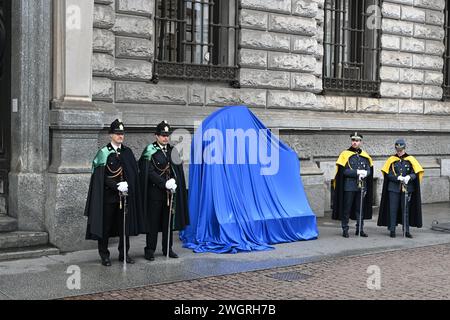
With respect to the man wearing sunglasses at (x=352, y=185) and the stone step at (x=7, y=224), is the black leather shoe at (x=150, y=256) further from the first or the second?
the man wearing sunglasses at (x=352, y=185)

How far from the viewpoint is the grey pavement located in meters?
7.82

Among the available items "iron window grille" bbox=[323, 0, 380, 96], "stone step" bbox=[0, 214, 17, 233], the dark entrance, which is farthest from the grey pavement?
"iron window grille" bbox=[323, 0, 380, 96]

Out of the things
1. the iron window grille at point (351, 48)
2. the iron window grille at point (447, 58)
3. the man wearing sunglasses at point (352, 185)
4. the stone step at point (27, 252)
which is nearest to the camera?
the stone step at point (27, 252)

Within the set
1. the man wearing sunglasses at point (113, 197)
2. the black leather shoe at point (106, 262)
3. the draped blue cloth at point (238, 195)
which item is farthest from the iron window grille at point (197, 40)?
the black leather shoe at point (106, 262)

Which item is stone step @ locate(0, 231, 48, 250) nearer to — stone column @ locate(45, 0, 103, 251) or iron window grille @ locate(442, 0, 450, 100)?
stone column @ locate(45, 0, 103, 251)

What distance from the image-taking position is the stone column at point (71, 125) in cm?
991

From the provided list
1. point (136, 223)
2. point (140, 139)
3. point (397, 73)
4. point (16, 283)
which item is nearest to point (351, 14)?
point (397, 73)

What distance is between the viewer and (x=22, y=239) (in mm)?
9703

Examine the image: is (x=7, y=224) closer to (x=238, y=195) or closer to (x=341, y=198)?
(x=238, y=195)

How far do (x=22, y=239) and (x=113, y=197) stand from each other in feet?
5.82

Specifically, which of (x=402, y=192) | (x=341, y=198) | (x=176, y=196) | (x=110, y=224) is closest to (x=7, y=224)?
(x=110, y=224)

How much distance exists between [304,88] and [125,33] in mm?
4508

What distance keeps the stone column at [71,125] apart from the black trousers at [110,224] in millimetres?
1071

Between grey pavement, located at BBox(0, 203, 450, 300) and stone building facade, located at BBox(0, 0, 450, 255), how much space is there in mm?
999
